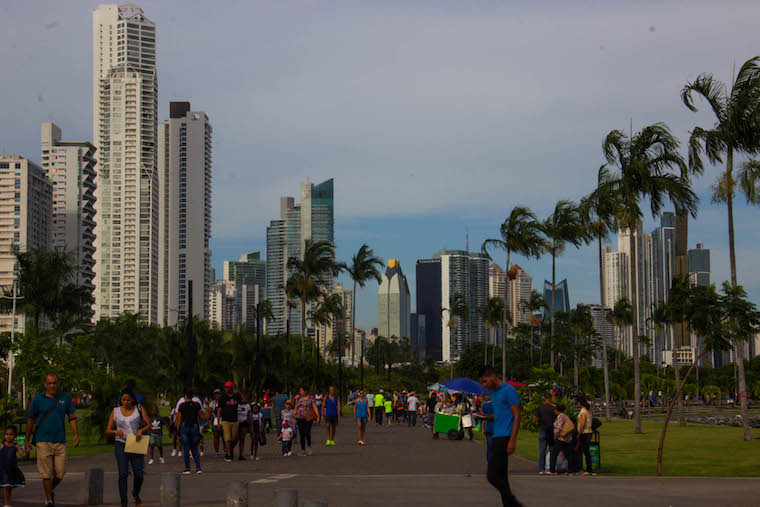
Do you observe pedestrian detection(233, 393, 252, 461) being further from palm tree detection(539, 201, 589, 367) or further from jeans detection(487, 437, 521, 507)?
palm tree detection(539, 201, 589, 367)

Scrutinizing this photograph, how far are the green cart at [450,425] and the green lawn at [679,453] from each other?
6.93 feet

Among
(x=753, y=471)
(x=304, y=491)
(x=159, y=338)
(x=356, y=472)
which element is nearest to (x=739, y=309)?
(x=753, y=471)

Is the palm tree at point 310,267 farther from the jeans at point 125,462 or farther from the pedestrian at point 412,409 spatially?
the jeans at point 125,462

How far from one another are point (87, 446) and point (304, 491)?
13.9 meters

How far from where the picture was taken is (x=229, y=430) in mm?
20312

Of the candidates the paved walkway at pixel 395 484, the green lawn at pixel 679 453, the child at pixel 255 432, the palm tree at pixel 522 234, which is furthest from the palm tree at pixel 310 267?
the paved walkway at pixel 395 484

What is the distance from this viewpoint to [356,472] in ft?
58.6

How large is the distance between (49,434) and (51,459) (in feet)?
1.11

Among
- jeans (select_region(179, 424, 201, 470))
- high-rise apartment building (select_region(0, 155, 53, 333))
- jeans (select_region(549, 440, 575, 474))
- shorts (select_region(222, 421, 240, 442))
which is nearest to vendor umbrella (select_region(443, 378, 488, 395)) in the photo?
shorts (select_region(222, 421, 240, 442))

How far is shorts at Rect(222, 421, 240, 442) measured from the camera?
66.4ft

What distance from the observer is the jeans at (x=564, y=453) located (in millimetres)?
16967

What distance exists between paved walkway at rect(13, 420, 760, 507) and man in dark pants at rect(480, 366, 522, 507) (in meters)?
2.49

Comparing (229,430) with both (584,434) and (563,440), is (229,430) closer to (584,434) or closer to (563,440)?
(563,440)

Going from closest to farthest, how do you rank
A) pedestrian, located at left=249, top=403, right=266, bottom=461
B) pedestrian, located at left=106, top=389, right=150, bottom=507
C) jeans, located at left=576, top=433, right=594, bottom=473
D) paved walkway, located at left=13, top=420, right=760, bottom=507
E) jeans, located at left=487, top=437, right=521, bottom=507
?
jeans, located at left=487, top=437, right=521, bottom=507, pedestrian, located at left=106, top=389, right=150, bottom=507, paved walkway, located at left=13, top=420, right=760, bottom=507, jeans, located at left=576, top=433, right=594, bottom=473, pedestrian, located at left=249, top=403, right=266, bottom=461
